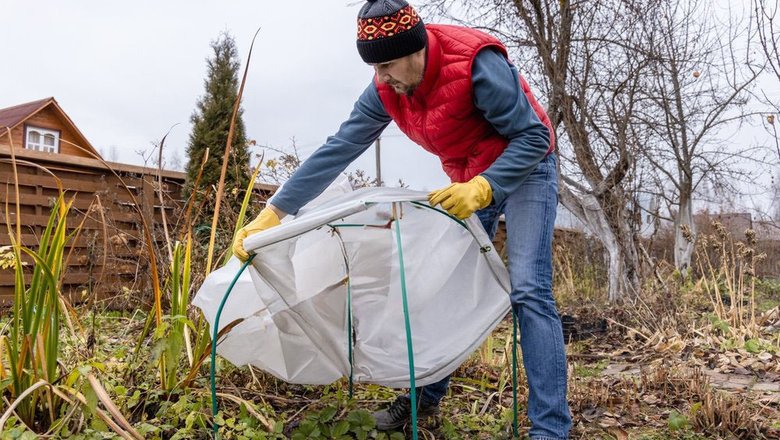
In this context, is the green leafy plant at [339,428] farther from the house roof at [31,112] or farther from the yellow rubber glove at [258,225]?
the house roof at [31,112]

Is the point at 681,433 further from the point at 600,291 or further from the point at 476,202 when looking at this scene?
the point at 600,291

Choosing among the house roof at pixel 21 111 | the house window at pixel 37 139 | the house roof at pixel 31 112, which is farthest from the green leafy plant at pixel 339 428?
the house window at pixel 37 139

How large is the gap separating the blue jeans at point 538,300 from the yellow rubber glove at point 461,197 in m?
0.20

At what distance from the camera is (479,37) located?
1.82 metres

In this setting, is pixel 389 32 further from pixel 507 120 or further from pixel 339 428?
pixel 339 428

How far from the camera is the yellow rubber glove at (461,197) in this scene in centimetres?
166

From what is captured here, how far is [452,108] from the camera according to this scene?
1.81m

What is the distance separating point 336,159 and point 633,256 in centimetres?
424

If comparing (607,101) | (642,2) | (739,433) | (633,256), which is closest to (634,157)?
(607,101)

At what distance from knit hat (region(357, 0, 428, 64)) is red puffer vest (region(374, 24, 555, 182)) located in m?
0.09

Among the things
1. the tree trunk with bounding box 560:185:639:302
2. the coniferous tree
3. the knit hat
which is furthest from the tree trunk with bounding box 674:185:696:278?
the knit hat

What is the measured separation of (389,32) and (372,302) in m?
0.87

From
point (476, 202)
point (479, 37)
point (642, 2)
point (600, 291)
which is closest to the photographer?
point (476, 202)

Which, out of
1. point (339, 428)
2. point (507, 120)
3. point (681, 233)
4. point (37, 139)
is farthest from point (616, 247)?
point (37, 139)
